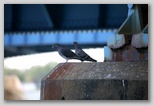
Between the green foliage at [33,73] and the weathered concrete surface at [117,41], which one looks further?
the green foliage at [33,73]

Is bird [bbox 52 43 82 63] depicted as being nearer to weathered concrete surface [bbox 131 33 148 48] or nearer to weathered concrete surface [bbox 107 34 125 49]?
weathered concrete surface [bbox 107 34 125 49]

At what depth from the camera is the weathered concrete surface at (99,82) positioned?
2.97m

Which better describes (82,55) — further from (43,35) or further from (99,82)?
(43,35)

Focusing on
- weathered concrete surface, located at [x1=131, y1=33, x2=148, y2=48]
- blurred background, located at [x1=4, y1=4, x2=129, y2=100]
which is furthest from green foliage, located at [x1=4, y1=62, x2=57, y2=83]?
weathered concrete surface, located at [x1=131, y1=33, x2=148, y2=48]

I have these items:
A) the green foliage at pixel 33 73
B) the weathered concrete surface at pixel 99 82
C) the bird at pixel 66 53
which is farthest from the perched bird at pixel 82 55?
the green foliage at pixel 33 73

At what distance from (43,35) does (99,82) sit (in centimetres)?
120

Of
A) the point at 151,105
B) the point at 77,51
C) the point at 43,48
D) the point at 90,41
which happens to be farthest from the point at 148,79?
the point at 43,48

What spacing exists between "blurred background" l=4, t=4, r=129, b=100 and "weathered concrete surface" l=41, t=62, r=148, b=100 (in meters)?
0.27

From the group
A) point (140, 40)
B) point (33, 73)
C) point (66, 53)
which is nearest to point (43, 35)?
point (33, 73)

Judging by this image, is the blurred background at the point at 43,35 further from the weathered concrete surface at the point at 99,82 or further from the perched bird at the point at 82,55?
the weathered concrete surface at the point at 99,82

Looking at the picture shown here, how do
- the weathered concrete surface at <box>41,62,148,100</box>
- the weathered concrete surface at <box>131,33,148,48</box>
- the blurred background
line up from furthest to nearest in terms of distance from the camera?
the blurred background < the weathered concrete surface at <box>131,33,148,48</box> < the weathered concrete surface at <box>41,62,148,100</box>

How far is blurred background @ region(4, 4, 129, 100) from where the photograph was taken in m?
3.54

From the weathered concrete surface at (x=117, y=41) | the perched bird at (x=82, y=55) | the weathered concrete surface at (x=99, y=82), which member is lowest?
the weathered concrete surface at (x=99, y=82)

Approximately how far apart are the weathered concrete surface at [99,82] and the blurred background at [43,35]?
0.90 feet
